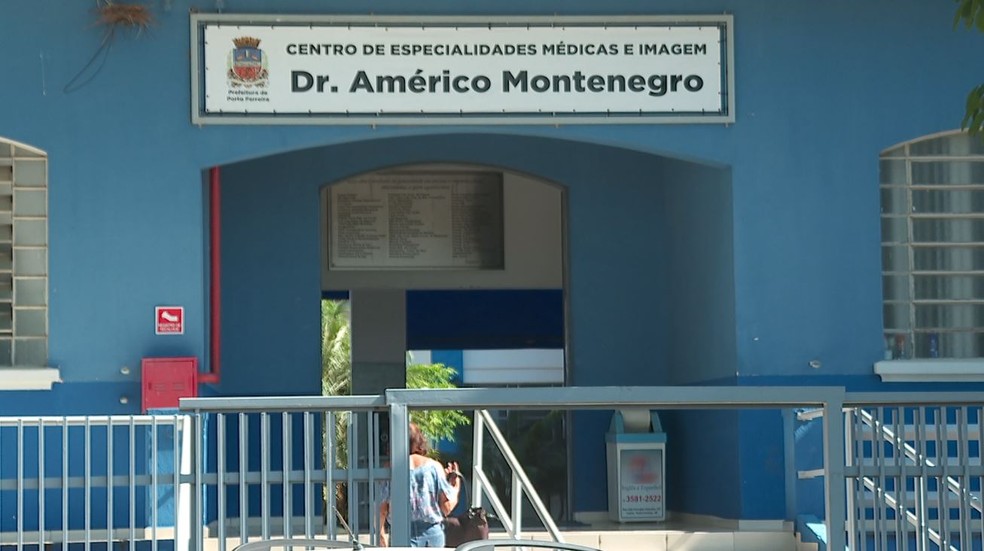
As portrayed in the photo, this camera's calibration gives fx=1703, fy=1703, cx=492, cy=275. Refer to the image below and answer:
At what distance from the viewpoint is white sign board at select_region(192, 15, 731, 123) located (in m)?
12.6

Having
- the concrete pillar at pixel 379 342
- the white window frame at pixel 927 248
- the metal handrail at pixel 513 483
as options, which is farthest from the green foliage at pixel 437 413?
the white window frame at pixel 927 248

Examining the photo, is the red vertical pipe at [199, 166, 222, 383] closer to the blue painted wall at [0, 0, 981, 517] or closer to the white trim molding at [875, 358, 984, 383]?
the blue painted wall at [0, 0, 981, 517]

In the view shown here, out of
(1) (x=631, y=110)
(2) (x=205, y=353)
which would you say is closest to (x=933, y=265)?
(1) (x=631, y=110)

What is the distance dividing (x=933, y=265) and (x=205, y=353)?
572 centimetres

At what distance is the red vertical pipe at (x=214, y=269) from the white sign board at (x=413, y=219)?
136 inches

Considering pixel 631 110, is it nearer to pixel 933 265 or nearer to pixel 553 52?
pixel 553 52

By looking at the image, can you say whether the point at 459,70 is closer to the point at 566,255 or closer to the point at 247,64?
the point at 247,64

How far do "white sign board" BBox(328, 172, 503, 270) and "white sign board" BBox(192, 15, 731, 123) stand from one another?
3927 mm

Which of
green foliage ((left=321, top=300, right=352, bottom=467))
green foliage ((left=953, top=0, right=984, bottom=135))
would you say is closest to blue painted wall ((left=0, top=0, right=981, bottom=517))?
green foliage ((left=953, top=0, right=984, bottom=135))

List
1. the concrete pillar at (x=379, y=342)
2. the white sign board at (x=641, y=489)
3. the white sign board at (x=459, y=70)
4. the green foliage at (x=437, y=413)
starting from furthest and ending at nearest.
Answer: the green foliage at (x=437, y=413) < the concrete pillar at (x=379, y=342) < the white sign board at (x=641, y=489) < the white sign board at (x=459, y=70)

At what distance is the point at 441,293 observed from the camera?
17.6m

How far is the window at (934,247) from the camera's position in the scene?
525 inches

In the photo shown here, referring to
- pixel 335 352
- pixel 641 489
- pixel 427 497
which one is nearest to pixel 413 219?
pixel 641 489

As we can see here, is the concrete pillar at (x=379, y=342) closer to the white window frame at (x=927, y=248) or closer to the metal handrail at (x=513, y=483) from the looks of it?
the metal handrail at (x=513, y=483)
